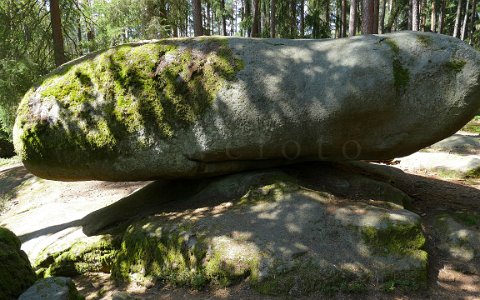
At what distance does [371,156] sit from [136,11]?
53.2ft

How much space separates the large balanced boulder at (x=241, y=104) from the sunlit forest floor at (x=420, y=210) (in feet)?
4.35

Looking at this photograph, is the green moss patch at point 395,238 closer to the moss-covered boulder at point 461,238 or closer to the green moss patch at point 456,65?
the moss-covered boulder at point 461,238

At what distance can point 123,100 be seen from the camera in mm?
6039

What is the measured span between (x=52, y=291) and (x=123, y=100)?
123 inches

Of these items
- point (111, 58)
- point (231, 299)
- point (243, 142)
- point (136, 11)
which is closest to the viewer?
point (231, 299)

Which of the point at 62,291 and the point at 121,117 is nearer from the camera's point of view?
the point at 62,291

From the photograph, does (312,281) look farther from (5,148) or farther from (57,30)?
(5,148)

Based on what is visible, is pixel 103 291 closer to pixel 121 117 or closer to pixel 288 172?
pixel 121 117

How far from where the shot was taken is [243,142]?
5875mm

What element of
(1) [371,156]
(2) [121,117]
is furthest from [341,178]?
(2) [121,117]

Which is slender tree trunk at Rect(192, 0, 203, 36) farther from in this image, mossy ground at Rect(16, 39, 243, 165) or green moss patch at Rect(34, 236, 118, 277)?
green moss patch at Rect(34, 236, 118, 277)

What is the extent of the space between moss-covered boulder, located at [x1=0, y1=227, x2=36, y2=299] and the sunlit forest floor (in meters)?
1.03

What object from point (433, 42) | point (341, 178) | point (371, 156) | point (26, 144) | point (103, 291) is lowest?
point (103, 291)

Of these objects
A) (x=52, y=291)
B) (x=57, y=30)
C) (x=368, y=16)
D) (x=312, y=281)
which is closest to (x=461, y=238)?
(x=312, y=281)
